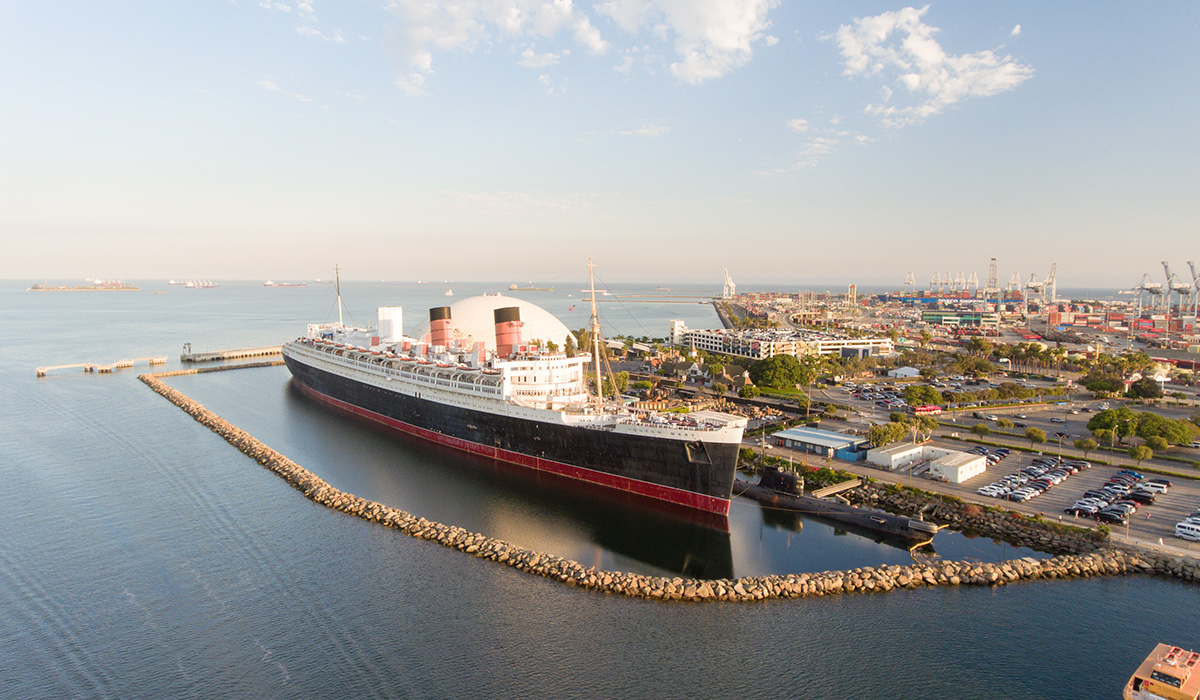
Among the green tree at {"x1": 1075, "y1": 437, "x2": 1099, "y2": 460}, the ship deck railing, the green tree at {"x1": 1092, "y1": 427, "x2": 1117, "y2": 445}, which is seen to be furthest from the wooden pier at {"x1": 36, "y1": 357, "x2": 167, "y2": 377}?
the green tree at {"x1": 1092, "y1": 427, "x2": 1117, "y2": 445}

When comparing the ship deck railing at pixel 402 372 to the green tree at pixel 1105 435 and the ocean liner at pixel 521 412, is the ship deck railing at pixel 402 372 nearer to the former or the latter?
the ocean liner at pixel 521 412

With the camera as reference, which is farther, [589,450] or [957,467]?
[589,450]

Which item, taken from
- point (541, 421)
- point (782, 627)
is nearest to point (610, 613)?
point (782, 627)

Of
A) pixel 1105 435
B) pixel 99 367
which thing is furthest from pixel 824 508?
pixel 99 367

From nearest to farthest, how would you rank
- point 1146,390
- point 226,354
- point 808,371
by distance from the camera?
point 1146,390 → point 808,371 → point 226,354

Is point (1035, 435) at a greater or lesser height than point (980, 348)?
lesser

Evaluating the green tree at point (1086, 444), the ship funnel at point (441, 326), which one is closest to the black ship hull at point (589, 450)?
the ship funnel at point (441, 326)

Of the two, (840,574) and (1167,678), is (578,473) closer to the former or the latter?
(840,574)
